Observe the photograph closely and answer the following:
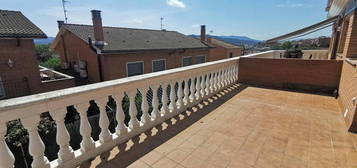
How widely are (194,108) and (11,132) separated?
15.8ft

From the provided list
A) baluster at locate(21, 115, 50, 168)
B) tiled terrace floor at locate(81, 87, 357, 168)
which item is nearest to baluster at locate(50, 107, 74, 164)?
baluster at locate(21, 115, 50, 168)

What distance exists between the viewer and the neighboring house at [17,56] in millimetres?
8484

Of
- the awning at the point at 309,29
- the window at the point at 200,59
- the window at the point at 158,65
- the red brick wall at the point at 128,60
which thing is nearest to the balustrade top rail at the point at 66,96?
the awning at the point at 309,29

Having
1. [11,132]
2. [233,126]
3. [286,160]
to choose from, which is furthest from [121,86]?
[11,132]

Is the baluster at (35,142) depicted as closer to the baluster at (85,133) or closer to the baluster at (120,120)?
the baluster at (85,133)

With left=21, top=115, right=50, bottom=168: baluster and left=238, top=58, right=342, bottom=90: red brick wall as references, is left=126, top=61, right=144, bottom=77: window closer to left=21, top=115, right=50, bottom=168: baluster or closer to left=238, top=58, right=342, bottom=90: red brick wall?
left=238, top=58, right=342, bottom=90: red brick wall

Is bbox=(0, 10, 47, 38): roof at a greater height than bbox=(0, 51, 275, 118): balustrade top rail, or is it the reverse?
bbox=(0, 10, 47, 38): roof

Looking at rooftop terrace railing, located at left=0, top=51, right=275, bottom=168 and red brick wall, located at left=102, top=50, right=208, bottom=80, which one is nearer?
rooftop terrace railing, located at left=0, top=51, right=275, bottom=168

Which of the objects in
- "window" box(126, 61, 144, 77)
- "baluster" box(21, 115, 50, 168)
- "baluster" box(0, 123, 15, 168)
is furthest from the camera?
"window" box(126, 61, 144, 77)

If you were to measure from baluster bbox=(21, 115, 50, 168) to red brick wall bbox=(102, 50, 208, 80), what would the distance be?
10.9 meters

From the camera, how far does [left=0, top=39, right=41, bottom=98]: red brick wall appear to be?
8562 mm

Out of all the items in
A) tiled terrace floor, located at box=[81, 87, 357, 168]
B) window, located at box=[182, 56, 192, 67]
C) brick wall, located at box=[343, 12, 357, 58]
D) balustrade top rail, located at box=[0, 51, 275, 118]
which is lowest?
tiled terrace floor, located at box=[81, 87, 357, 168]

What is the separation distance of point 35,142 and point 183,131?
1759 millimetres

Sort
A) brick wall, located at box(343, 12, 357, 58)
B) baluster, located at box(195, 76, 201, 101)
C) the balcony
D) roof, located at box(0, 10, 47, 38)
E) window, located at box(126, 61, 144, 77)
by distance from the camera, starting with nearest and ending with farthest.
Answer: the balcony
baluster, located at box(195, 76, 201, 101)
brick wall, located at box(343, 12, 357, 58)
roof, located at box(0, 10, 47, 38)
window, located at box(126, 61, 144, 77)
